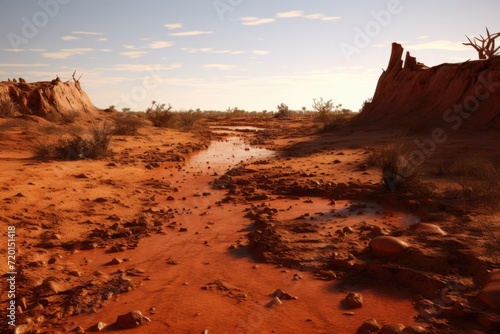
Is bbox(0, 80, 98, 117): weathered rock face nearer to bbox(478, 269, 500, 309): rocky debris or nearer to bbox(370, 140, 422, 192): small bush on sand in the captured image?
bbox(370, 140, 422, 192): small bush on sand

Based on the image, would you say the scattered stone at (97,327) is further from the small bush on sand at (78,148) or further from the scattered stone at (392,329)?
the small bush on sand at (78,148)

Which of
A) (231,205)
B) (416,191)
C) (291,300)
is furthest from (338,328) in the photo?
(416,191)

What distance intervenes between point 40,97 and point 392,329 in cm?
2041

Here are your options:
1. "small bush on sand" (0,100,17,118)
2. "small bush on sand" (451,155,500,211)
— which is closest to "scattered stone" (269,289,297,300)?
"small bush on sand" (451,155,500,211)

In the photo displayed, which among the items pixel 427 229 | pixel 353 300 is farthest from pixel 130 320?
pixel 427 229

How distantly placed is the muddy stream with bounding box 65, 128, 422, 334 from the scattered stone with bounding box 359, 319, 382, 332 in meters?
0.06

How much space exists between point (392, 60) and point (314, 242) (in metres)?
16.8

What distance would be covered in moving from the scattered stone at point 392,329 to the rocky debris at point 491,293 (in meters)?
0.74

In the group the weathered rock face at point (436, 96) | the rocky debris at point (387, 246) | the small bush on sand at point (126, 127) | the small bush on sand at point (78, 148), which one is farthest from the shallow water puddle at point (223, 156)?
the rocky debris at point (387, 246)

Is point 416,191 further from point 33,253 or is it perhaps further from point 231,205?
point 33,253

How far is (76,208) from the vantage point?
6504 mm

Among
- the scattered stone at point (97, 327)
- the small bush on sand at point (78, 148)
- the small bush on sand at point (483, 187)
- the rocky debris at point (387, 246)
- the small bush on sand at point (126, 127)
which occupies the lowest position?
the scattered stone at point (97, 327)

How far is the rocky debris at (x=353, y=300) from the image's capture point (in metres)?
3.58

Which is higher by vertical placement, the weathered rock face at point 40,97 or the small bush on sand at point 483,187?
the weathered rock face at point 40,97
